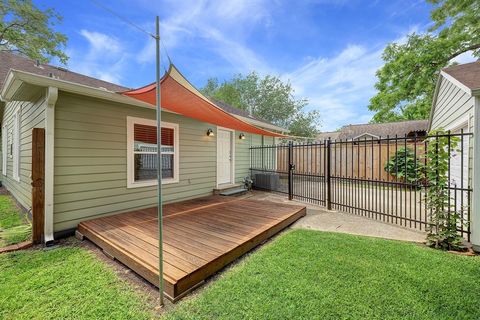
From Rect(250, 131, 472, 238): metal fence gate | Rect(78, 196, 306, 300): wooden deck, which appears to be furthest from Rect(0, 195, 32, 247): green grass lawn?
Rect(250, 131, 472, 238): metal fence gate

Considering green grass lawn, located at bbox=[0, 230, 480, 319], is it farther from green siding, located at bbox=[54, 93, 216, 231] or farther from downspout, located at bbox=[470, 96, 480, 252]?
green siding, located at bbox=[54, 93, 216, 231]

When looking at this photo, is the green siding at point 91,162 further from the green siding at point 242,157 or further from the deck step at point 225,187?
the green siding at point 242,157

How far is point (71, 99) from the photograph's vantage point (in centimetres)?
386

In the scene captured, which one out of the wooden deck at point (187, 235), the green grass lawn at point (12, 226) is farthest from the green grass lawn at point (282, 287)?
A: the green grass lawn at point (12, 226)

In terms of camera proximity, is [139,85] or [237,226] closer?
[139,85]

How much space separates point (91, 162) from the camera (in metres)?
4.14

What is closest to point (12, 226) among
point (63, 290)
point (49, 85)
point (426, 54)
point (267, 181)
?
point (49, 85)

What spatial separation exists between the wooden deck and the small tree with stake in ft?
7.84

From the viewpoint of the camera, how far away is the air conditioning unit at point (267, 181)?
322 inches

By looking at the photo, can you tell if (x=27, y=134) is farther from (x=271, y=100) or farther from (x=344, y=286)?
(x=271, y=100)

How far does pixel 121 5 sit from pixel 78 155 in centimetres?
272

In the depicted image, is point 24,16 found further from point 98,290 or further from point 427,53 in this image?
point 427,53

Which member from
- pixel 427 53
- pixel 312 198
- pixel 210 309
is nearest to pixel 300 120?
pixel 427 53

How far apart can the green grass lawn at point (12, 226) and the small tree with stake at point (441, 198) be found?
693 cm
